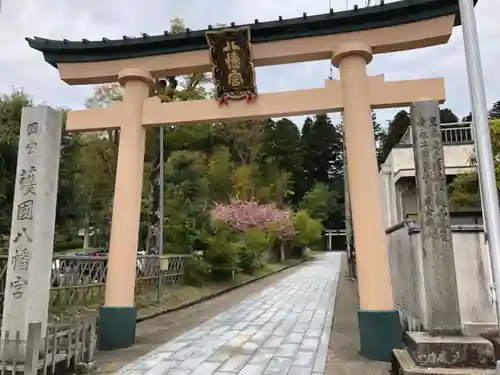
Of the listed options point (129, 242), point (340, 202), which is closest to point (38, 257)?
point (129, 242)

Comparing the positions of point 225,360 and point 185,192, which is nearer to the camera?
point 225,360

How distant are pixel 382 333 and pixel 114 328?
424cm

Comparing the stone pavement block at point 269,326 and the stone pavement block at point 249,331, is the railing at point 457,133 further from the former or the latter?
the stone pavement block at point 249,331

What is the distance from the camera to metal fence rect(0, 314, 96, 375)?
4355 mm

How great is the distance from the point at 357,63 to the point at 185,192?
10.1 metres

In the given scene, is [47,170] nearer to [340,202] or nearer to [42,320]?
[42,320]

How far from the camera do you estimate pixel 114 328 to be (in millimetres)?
6777

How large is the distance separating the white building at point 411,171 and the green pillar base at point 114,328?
34.3 feet

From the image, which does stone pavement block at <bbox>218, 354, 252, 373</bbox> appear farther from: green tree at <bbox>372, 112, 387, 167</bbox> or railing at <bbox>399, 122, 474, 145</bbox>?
green tree at <bbox>372, 112, 387, 167</bbox>

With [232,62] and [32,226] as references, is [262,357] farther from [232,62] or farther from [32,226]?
[232,62]

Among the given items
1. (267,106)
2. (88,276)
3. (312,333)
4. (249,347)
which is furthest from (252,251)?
(267,106)

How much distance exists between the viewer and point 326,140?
58.3 meters

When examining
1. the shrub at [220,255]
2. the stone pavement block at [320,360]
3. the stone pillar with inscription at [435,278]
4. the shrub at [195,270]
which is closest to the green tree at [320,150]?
the shrub at [220,255]

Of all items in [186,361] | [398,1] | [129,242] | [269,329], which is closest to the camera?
[186,361]
